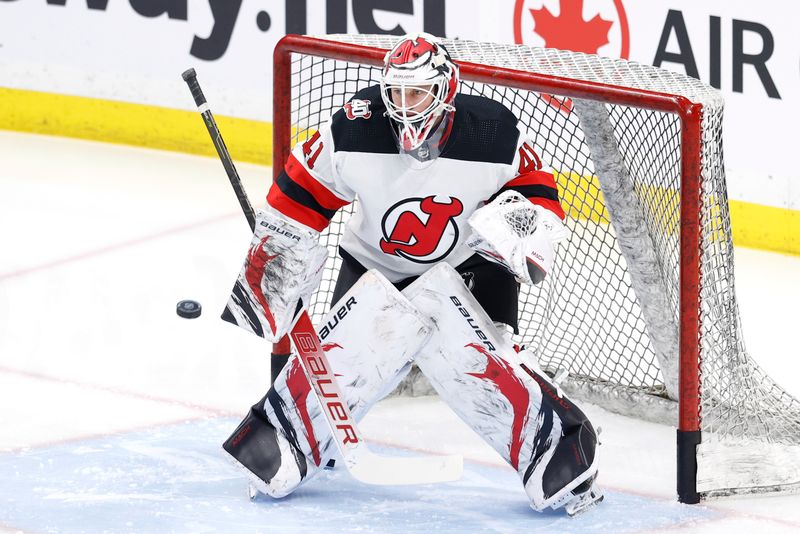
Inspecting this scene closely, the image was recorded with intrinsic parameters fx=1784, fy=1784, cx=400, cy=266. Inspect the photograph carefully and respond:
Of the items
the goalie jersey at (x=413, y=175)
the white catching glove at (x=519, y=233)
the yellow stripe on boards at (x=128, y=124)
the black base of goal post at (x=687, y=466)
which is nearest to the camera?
the white catching glove at (x=519, y=233)

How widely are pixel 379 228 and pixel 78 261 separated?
2.17 metres

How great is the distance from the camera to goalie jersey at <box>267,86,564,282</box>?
342cm

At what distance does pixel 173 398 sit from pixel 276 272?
2.88 feet

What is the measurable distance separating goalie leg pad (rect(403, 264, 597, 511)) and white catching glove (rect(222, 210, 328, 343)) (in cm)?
22

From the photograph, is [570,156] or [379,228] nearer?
[379,228]

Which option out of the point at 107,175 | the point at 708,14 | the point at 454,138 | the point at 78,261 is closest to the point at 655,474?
the point at 454,138

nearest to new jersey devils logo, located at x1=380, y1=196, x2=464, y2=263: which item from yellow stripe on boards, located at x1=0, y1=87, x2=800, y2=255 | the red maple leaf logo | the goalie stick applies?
the goalie stick

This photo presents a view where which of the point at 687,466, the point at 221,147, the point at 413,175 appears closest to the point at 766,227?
the point at 687,466

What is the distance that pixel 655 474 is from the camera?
12.4 feet

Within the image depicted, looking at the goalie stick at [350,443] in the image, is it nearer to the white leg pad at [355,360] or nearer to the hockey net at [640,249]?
the white leg pad at [355,360]

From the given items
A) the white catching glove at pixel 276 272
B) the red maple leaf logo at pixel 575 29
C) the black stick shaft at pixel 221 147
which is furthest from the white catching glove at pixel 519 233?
the red maple leaf logo at pixel 575 29

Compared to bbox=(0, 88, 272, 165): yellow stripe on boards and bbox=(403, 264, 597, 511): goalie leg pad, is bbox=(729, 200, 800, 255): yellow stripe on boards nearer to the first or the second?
bbox=(0, 88, 272, 165): yellow stripe on boards

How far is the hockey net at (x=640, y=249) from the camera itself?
349cm

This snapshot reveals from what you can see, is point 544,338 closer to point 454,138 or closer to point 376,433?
point 376,433
